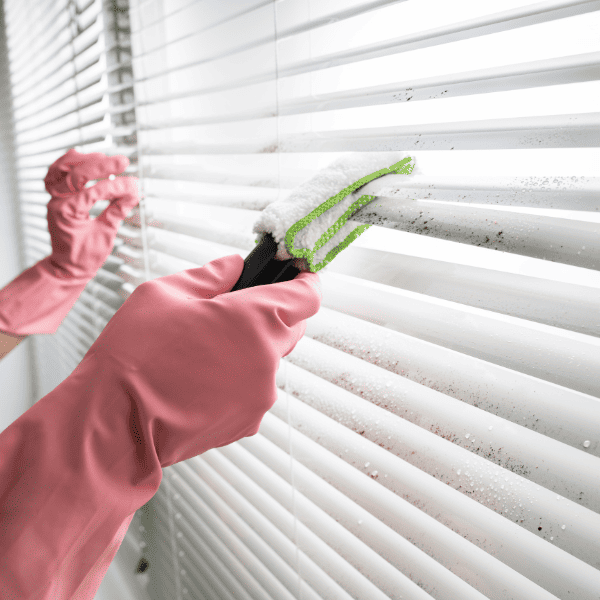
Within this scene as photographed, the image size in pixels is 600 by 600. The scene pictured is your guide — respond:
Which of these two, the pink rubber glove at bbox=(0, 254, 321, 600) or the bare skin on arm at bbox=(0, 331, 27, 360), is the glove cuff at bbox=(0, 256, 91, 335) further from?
the pink rubber glove at bbox=(0, 254, 321, 600)

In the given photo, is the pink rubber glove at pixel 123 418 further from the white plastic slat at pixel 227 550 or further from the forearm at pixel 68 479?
the white plastic slat at pixel 227 550

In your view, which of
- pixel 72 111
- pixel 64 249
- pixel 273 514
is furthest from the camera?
pixel 72 111

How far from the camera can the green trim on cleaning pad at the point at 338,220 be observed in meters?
0.42

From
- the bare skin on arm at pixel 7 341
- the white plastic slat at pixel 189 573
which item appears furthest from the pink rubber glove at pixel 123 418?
the bare skin on arm at pixel 7 341

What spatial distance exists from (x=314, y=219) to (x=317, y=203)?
0.06 ft

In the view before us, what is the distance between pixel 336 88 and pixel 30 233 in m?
2.31

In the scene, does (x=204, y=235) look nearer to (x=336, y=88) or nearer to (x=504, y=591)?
(x=336, y=88)

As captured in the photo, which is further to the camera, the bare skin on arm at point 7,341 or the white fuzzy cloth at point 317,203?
the bare skin on arm at point 7,341

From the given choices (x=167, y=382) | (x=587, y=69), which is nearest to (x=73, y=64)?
(x=167, y=382)

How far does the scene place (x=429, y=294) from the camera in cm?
49

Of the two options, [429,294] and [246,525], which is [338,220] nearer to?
[429,294]

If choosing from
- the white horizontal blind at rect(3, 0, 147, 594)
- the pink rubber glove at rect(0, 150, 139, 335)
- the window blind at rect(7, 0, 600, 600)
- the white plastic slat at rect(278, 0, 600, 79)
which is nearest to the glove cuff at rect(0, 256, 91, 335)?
the pink rubber glove at rect(0, 150, 139, 335)

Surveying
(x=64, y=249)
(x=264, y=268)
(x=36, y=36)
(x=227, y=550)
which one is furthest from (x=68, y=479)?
(x=36, y=36)

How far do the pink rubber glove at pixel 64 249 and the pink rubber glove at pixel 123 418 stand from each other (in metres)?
0.76
